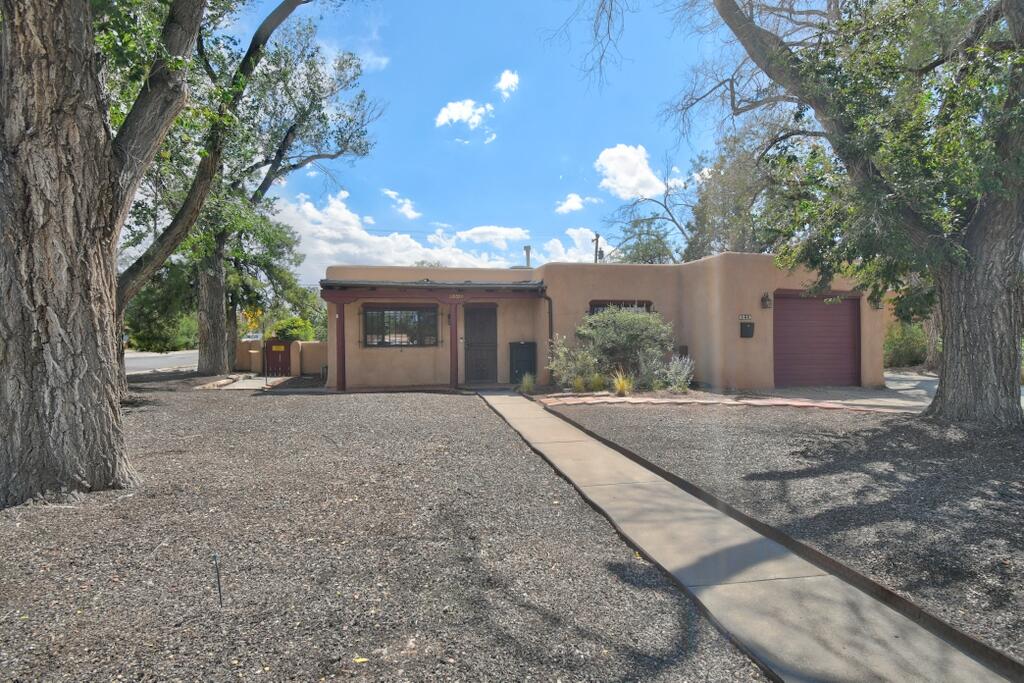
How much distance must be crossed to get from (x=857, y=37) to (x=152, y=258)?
12.5m

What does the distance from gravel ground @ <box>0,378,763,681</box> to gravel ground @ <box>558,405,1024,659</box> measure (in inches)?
51.7

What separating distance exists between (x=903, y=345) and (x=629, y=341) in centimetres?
1305

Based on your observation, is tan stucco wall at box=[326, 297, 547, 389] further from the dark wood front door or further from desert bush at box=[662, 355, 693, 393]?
desert bush at box=[662, 355, 693, 393]

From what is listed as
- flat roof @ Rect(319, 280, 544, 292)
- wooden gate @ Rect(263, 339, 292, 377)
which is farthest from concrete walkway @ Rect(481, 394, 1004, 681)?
wooden gate @ Rect(263, 339, 292, 377)

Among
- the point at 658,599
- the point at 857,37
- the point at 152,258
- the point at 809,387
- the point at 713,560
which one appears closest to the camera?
the point at 658,599

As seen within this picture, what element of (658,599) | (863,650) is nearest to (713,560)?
(658,599)

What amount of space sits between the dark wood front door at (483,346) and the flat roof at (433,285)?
1.21 meters

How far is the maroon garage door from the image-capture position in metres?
14.4

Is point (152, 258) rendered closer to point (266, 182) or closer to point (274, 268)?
point (266, 182)

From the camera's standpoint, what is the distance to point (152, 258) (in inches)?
442

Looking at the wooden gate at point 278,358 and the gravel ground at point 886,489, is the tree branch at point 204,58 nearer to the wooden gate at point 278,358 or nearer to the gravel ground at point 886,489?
the wooden gate at point 278,358

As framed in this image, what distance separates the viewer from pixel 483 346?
1623 cm

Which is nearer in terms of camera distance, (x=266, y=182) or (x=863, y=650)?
(x=863, y=650)

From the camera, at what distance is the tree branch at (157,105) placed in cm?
530
